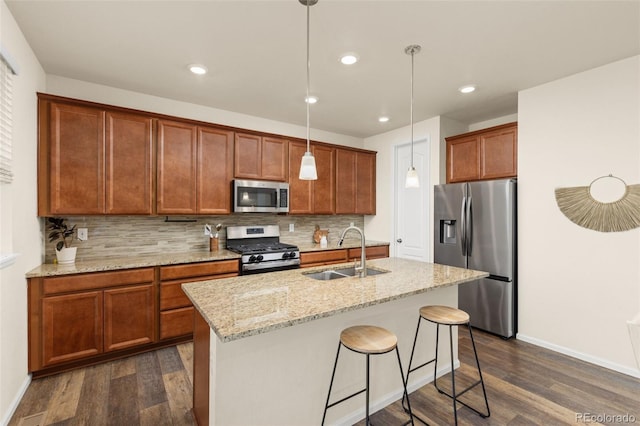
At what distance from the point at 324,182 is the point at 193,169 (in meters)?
1.86

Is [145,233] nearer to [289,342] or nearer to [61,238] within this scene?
[61,238]

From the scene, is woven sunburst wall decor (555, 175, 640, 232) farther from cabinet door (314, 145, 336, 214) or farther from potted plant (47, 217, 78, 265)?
potted plant (47, 217, 78, 265)

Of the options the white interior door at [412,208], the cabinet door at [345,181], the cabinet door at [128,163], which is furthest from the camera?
the cabinet door at [345,181]

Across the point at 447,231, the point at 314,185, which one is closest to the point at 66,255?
the point at 314,185

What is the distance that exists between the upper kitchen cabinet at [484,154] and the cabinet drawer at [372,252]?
4.77 feet

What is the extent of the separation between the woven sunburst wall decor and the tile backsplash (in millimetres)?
3368

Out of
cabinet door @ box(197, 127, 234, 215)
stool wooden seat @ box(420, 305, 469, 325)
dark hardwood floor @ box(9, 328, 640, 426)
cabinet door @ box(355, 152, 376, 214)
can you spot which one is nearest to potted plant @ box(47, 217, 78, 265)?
dark hardwood floor @ box(9, 328, 640, 426)

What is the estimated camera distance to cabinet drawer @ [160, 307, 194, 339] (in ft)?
9.77

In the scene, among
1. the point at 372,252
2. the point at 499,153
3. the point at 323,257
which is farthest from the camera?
the point at 372,252

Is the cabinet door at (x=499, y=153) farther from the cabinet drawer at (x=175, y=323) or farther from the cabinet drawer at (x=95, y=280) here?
the cabinet drawer at (x=95, y=280)

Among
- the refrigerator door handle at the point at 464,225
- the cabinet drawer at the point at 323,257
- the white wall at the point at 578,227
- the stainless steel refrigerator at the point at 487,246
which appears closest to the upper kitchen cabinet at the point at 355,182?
the cabinet drawer at the point at 323,257

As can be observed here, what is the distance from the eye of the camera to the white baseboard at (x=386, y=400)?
198cm

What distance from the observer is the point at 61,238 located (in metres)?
2.94

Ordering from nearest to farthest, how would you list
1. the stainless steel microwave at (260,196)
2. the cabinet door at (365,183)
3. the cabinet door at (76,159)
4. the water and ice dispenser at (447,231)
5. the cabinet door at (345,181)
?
the cabinet door at (76,159)
the stainless steel microwave at (260,196)
the water and ice dispenser at (447,231)
the cabinet door at (345,181)
the cabinet door at (365,183)
